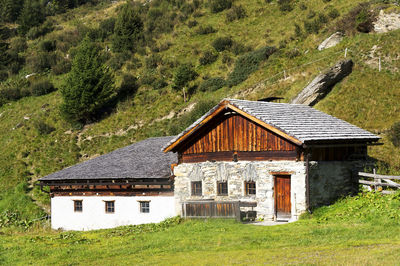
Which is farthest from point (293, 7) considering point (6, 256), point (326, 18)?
point (6, 256)

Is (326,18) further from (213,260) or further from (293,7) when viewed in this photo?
(213,260)

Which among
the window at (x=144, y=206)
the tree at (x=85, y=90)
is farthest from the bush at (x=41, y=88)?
the window at (x=144, y=206)

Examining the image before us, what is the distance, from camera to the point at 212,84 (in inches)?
2053

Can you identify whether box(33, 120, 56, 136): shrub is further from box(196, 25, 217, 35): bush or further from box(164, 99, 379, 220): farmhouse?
box(164, 99, 379, 220): farmhouse

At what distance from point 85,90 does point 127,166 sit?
1173 inches

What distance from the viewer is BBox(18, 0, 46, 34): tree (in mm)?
90812

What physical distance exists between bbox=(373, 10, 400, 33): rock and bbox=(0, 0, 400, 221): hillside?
4.60 feet

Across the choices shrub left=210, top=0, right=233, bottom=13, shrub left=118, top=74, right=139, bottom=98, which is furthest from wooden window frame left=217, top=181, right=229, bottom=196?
shrub left=210, top=0, right=233, bottom=13

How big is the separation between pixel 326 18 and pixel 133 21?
3269cm

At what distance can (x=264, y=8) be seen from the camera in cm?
6794

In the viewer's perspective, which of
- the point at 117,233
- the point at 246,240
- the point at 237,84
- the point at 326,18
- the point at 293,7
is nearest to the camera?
the point at 246,240

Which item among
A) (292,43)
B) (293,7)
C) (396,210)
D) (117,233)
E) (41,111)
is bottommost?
(117,233)

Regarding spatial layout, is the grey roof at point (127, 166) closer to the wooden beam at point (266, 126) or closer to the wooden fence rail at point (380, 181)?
the wooden beam at point (266, 126)

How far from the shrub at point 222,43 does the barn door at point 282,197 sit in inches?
1624
